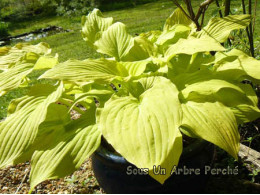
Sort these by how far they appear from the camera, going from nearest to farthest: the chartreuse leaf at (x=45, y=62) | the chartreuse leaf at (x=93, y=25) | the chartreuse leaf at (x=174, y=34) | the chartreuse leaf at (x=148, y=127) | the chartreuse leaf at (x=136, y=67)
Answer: the chartreuse leaf at (x=148, y=127)
the chartreuse leaf at (x=136, y=67)
the chartreuse leaf at (x=45, y=62)
the chartreuse leaf at (x=174, y=34)
the chartreuse leaf at (x=93, y=25)

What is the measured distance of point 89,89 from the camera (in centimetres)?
140

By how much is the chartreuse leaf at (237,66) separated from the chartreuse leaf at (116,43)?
46cm

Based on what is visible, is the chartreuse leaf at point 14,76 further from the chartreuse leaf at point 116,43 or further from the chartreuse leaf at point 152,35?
the chartreuse leaf at point 152,35

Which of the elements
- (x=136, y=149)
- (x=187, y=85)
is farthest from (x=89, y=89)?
(x=136, y=149)

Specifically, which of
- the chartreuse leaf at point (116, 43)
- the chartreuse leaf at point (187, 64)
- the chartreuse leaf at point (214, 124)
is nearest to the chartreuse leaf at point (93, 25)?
the chartreuse leaf at point (116, 43)

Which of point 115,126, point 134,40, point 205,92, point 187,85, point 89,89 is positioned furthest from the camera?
point 134,40

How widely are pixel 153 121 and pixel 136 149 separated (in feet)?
0.38

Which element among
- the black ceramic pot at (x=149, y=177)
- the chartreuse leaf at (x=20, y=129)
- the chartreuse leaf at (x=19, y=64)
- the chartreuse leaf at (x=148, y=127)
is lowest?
the black ceramic pot at (x=149, y=177)

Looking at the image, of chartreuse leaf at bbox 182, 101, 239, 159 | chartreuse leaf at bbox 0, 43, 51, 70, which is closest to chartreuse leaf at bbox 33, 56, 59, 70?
chartreuse leaf at bbox 0, 43, 51, 70

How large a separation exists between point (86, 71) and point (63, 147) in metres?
0.32

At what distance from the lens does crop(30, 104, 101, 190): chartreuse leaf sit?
3.35 ft

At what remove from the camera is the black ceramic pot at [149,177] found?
1.12 metres

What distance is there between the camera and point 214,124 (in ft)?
3.18

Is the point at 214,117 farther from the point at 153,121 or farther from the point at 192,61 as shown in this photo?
the point at 192,61
